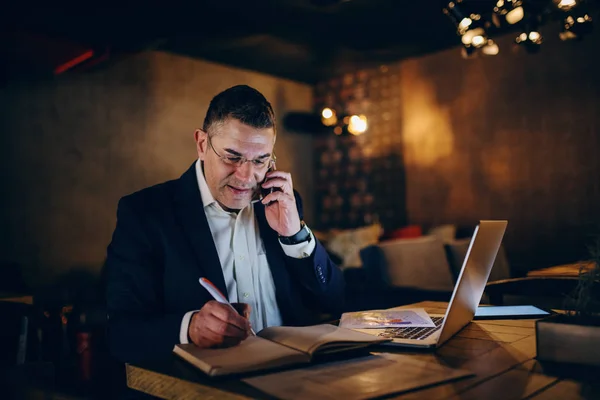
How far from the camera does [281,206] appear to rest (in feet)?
6.07

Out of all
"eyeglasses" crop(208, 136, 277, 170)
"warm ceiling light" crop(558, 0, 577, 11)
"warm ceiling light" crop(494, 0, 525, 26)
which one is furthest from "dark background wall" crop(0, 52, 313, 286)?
"warm ceiling light" crop(558, 0, 577, 11)

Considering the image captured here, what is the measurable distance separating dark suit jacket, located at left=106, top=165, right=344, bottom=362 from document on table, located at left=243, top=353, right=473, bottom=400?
476 mm

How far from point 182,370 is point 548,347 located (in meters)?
0.79

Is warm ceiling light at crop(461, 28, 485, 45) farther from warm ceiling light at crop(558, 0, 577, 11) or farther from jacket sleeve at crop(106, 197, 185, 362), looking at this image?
jacket sleeve at crop(106, 197, 185, 362)

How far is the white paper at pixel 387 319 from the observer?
1.48 metres

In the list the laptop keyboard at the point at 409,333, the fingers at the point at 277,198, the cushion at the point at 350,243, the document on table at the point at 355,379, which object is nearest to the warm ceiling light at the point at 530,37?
the fingers at the point at 277,198

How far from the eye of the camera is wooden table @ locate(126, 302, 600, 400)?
916mm

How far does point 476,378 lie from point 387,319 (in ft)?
1.83

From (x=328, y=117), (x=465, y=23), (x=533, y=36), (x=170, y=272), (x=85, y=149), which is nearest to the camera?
(x=170, y=272)

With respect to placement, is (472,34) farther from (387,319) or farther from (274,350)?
(274,350)

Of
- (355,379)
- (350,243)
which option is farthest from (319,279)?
(350,243)

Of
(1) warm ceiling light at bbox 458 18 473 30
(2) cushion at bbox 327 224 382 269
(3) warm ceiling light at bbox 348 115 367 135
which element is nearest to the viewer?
(1) warm ceiling light at bbox 458 18 473 30

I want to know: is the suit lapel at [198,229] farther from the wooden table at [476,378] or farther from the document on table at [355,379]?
the document on table at [355,379]

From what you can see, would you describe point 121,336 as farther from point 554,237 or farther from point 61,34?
point 554,237
